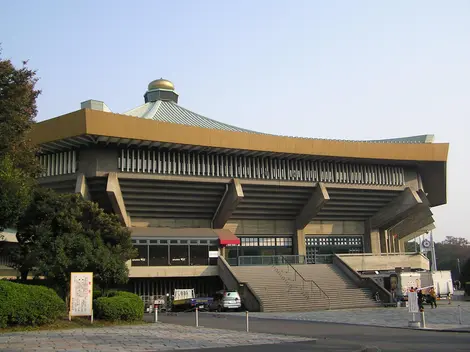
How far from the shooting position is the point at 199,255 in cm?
4297

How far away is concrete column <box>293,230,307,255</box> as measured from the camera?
1946 inches

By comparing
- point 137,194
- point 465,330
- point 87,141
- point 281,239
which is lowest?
point 465,330

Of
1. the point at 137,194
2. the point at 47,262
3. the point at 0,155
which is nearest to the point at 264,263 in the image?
the point at 137,194

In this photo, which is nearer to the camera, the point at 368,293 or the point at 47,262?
the point at 47,262

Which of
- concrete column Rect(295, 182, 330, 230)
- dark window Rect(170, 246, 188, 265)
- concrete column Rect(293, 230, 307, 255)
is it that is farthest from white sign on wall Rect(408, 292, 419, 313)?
concrete column Rect(293, 230, 307, 255)

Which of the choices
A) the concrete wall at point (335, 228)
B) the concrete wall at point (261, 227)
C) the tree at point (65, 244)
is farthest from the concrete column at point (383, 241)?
the tree at point (65, 244)

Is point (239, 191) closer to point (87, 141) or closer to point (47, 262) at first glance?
point (87, 141)

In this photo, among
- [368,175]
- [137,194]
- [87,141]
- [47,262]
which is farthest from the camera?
[368,175]

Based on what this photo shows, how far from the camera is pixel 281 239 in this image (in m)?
50.1

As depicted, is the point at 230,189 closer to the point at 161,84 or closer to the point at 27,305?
the point at 161,84

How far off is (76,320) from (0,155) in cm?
750

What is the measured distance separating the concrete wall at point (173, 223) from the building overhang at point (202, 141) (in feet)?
25.6

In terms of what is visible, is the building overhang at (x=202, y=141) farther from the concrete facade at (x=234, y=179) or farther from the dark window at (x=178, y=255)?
the dark window at (x=178, y=255)

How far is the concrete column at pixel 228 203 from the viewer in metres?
43.0
